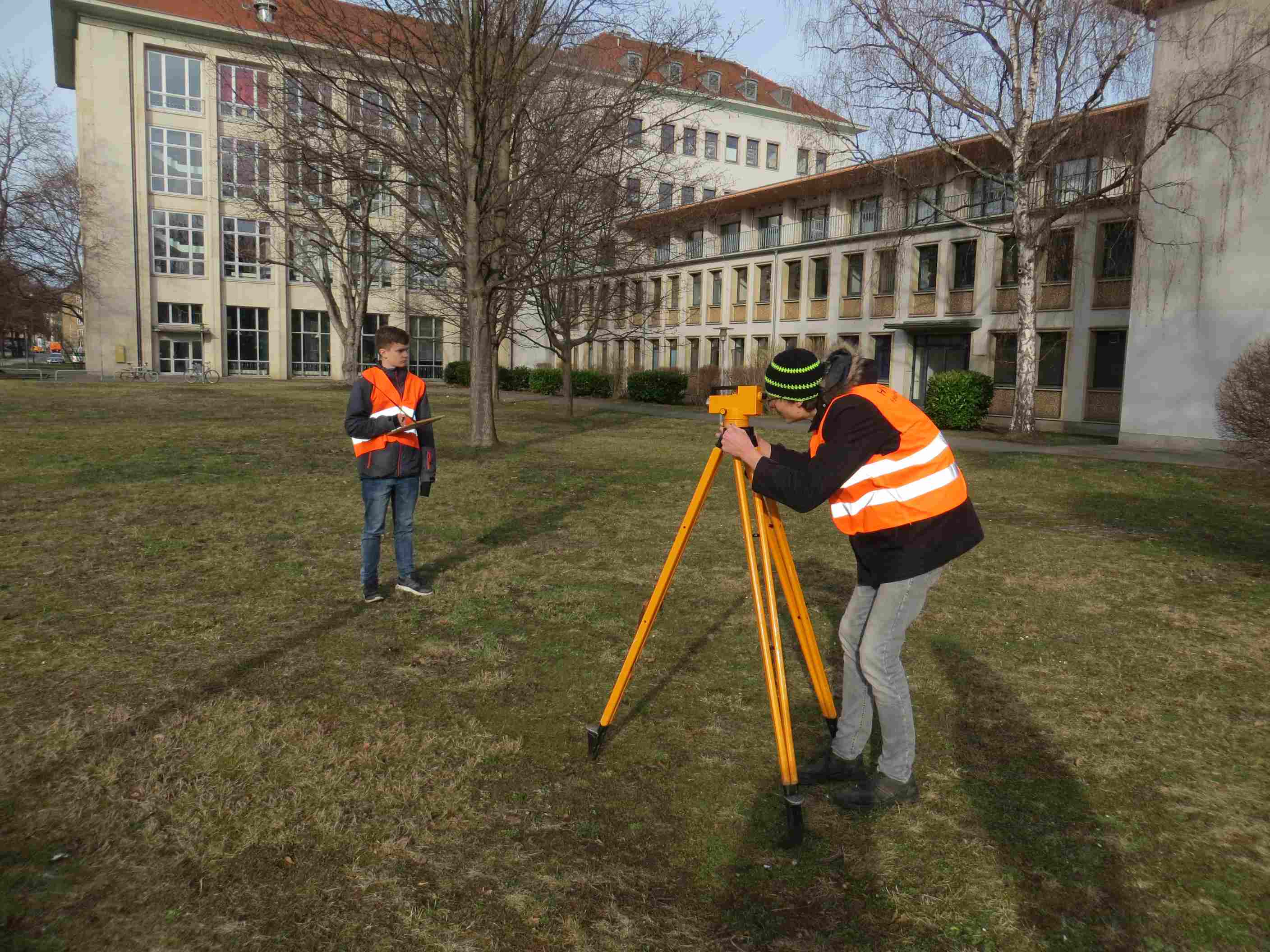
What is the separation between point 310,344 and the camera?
54.3 metres

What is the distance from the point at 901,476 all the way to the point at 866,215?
121ft

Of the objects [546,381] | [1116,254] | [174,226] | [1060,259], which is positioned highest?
[174,226]

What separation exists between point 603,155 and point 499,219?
3.06 m

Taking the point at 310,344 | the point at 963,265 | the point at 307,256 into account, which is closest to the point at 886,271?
the point at 963,265

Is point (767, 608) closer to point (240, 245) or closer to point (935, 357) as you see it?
point (935, 357)

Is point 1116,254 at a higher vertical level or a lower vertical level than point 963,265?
lower

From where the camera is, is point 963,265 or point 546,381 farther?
point 546,381

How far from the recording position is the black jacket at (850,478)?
320cm

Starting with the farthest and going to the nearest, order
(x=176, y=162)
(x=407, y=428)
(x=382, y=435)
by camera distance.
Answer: (x=176, y=162)
(x=382, y=435)
(x=407, y=428)

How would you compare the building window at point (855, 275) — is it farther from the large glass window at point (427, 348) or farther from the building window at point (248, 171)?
the large glass window at point (427, 348)

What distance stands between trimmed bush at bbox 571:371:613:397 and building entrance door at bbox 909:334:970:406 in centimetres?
1414

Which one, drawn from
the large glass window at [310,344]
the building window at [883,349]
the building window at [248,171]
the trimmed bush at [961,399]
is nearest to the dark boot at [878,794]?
the building window at [248,171]

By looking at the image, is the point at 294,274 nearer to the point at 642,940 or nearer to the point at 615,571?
the point at 615,571

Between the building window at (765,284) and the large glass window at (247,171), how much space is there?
22085 mm
